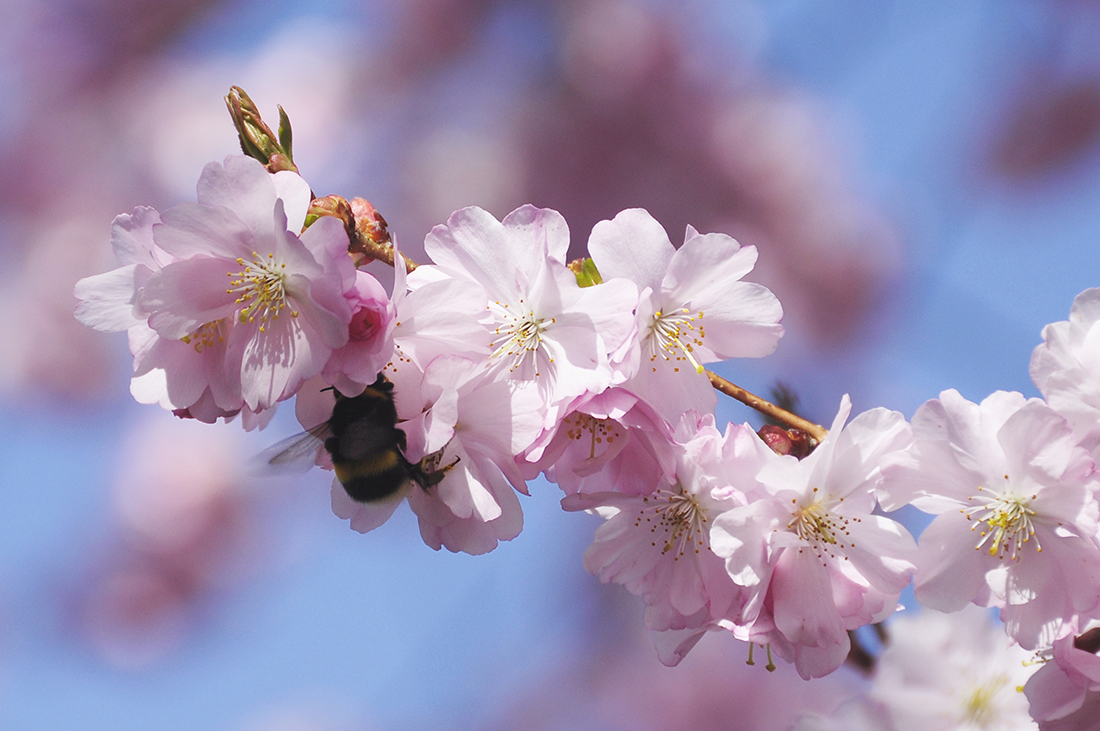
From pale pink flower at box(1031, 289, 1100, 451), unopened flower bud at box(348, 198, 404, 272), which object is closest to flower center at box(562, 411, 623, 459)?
unopened flower bud at box(348, 198, 404, 272)

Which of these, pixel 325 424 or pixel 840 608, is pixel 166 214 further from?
pixel 840 608

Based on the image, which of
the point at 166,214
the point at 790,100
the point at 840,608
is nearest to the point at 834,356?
the point at 790,100

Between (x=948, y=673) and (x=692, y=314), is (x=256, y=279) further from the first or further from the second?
(x=948, y=673)

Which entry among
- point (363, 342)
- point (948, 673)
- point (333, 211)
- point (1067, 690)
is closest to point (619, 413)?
point (363, 342)

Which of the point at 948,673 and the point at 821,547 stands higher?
the point at 821,547

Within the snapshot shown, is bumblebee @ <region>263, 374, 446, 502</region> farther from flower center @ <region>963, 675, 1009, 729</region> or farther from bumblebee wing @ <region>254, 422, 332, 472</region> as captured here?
flower center @ <region>963, 675, 1009, 729</region>

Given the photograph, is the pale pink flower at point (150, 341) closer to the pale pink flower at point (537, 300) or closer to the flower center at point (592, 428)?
the pale pink flower at point (537, 300)
